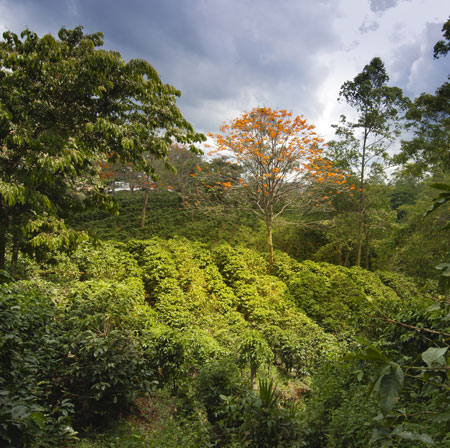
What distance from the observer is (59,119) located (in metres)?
4.64

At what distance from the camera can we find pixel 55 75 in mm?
4508

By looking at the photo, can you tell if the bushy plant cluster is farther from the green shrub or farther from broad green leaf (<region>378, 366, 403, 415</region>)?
broad green leaf (<region>378, 366, 403, 415</region>)

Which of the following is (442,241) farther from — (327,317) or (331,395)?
(331,395)

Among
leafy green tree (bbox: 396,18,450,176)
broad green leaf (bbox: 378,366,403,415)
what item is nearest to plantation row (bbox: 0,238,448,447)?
broad green leaf (bbox: 378,366,403,415)

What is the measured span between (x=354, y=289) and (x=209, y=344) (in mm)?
5694

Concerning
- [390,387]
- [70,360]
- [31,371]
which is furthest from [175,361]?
[390,387]

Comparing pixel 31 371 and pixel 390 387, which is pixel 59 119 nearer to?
pixel 31 371

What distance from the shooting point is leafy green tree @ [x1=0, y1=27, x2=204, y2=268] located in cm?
402

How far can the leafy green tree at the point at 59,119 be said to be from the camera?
13.2 ft

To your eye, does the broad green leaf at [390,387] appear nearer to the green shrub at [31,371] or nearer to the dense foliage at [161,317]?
the dense foliage at [161,317]

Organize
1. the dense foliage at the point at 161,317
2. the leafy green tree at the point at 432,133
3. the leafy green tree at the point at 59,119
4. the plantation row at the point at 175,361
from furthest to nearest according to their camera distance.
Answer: the leafy green tree at the point at 432,133 < the leafy green tree at the point at 59,119 < the plantation row at the point at 175,361 < the dense foliage at the point at 161,317

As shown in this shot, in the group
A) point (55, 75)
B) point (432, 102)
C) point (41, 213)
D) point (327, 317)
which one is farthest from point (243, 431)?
point (432, 102)

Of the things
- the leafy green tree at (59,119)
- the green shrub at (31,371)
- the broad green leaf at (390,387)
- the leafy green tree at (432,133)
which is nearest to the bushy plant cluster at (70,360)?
the green shrub at (31,371)

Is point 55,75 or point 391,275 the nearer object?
point 55,75
